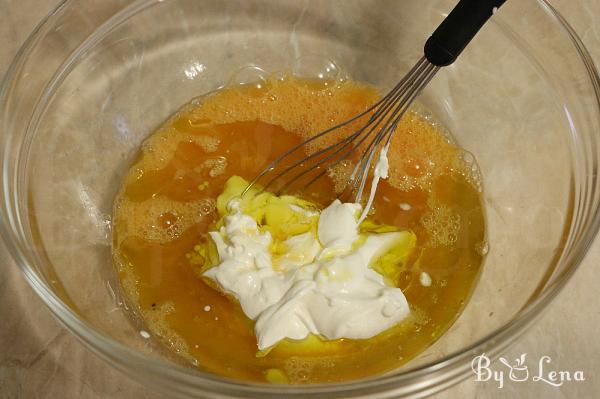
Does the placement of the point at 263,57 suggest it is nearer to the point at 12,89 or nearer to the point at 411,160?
the point at 411,160

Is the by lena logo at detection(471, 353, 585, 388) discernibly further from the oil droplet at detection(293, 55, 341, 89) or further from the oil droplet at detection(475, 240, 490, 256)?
the oil droplet at detection(293, 55, 341, 89)

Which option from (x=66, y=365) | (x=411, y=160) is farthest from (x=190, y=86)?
(x=66, y=365)

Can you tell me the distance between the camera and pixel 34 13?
1.36 m

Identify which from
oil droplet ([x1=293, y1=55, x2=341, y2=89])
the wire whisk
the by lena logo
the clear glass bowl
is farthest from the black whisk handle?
the by lena logo

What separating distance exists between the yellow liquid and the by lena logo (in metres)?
0.12

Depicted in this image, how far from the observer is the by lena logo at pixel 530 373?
42.3 inches

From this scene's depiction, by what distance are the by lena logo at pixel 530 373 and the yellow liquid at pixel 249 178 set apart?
12 cm

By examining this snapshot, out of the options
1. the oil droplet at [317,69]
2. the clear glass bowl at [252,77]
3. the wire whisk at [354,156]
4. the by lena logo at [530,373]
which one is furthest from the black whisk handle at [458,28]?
the by lena logo at [530,373]

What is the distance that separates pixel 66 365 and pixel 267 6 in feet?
2.58

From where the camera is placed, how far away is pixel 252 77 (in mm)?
1345

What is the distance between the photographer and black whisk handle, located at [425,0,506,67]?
0.93 m

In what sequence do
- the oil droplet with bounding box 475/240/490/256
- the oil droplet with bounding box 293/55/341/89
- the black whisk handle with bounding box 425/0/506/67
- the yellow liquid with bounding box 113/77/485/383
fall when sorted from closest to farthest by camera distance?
the black whisk handle with bounding box 425/0/506/67 < the yellow liquid with bounding box 113/77/485/383 < the oil droplet with bounding box 475/240/490/256 < the oil droplet with bounding box 293/55/341/89

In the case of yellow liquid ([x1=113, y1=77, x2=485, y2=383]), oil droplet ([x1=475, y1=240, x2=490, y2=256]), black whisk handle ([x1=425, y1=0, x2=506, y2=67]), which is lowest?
yellow liquid ([x1=113, y1=77, x2=485, y2=383])

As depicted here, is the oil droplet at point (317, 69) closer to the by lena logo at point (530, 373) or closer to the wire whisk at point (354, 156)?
the wire whisk at point (354, 156)
